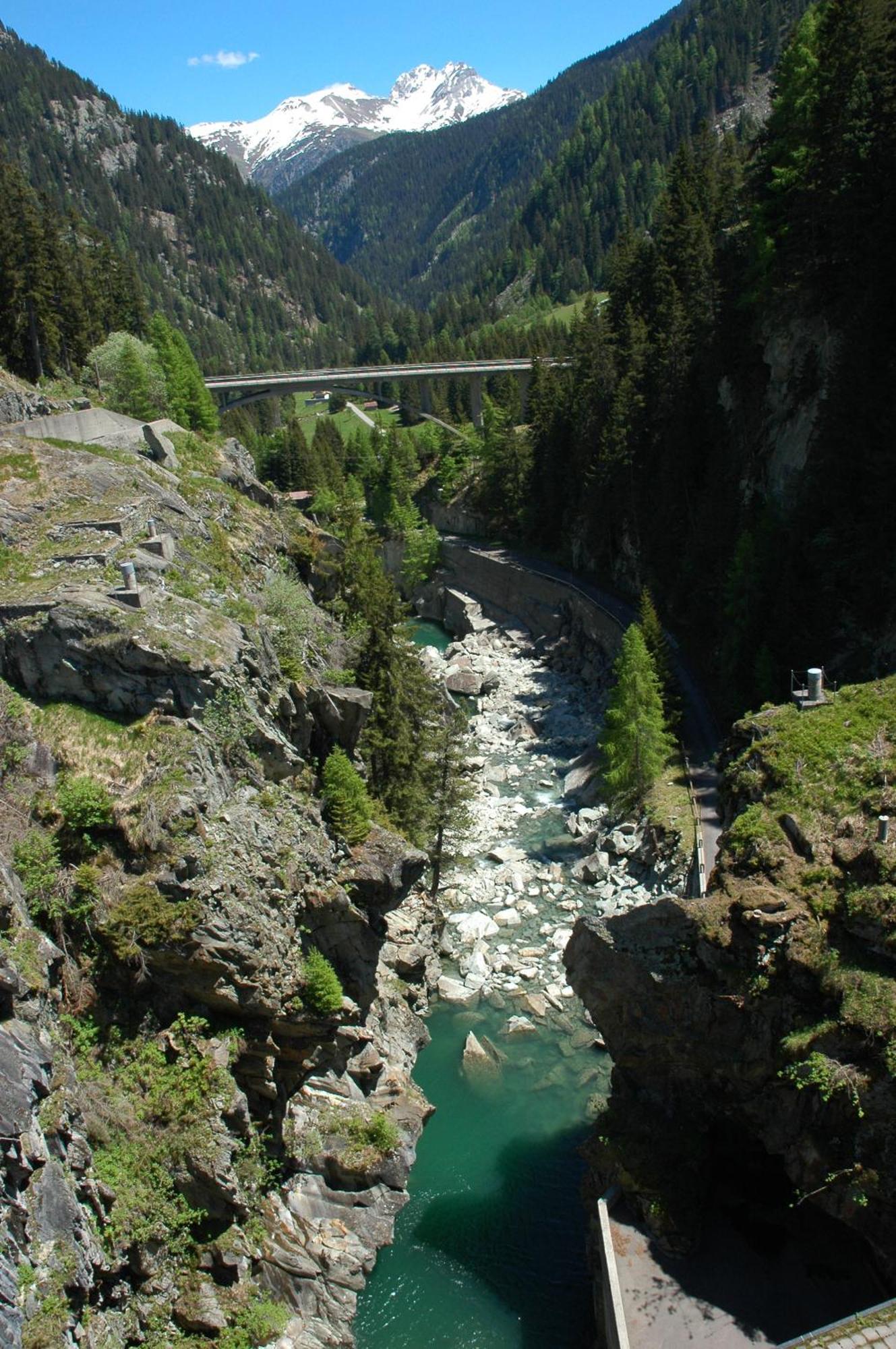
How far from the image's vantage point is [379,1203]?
22.2m

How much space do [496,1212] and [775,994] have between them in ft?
33.0

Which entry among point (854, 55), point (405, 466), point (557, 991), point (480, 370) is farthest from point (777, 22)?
point (557, 991)

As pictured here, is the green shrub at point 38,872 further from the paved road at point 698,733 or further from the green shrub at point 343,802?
the paved road at point 698,733

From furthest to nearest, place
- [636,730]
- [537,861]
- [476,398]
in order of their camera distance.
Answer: [476,398], [537,861], [636,730]

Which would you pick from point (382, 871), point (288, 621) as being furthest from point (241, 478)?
point (382, 871)

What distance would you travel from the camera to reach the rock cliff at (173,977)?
1587 centimetres

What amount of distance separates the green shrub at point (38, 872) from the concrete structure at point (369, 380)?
8077cm

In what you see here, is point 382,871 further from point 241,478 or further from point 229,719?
point 241,478

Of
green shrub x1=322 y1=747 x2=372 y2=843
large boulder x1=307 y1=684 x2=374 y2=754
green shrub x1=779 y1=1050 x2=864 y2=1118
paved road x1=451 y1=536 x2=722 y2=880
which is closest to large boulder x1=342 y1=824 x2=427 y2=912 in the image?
green shrub x1=322 y1=747 x2=372 y2=843

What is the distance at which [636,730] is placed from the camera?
35.6m

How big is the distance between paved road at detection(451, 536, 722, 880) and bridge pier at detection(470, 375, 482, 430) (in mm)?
47657

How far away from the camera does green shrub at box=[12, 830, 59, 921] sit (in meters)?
18.0

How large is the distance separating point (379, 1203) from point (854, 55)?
45.5 metres

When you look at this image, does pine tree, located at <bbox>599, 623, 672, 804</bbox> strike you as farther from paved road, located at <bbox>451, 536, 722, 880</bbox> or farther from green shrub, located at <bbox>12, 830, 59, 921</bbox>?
green shrub, located at <bbox>12, 830, 59, 921</bbox>
